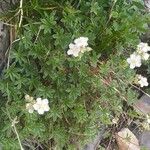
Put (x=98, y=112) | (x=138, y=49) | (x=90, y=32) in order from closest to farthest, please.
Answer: (x=138, y=49), (x=90, y=32), (x=98, y=112)

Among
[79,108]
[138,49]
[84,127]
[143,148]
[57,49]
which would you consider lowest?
[143,148]

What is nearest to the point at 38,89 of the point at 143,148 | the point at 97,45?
the point at 97,45

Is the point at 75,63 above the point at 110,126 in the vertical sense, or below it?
above

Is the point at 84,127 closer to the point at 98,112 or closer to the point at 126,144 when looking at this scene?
the point at 98,112

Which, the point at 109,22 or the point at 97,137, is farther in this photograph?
the point at 97,137

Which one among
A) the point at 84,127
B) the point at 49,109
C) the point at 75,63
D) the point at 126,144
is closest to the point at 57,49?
the point at 75,63

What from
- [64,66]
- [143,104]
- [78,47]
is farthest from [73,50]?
[143,104]

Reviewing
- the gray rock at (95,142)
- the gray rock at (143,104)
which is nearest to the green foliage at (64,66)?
the gray rock at (95,142)

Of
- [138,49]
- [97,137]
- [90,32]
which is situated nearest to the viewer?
[138,49]

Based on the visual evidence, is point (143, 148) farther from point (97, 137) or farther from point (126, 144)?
point (97, 137)
